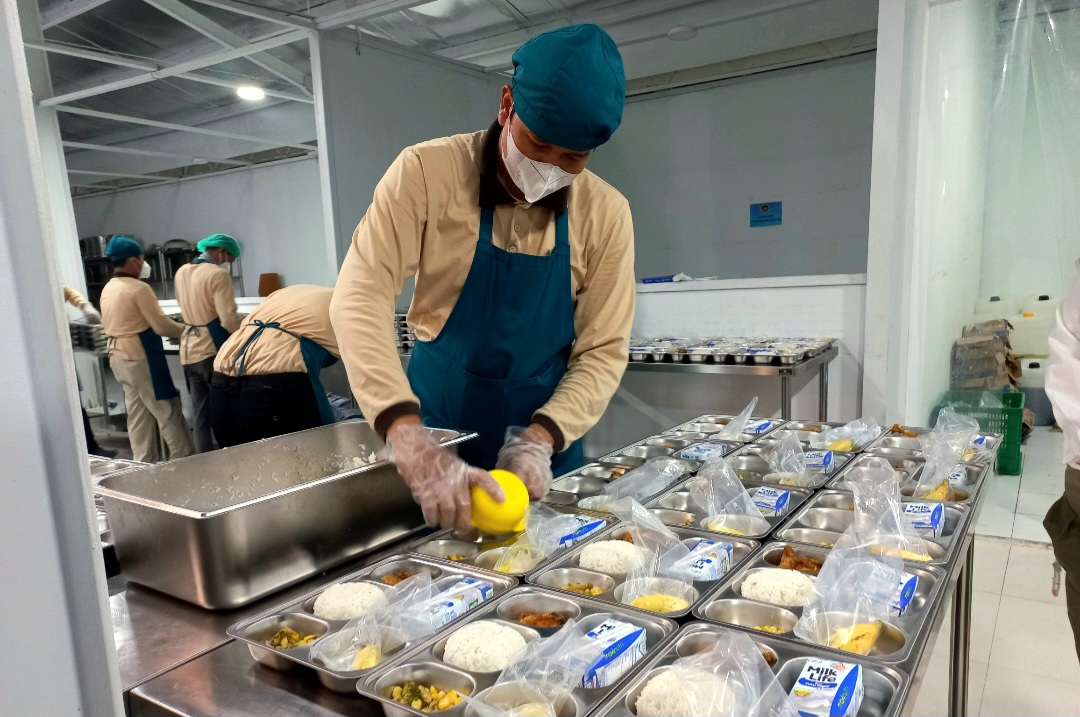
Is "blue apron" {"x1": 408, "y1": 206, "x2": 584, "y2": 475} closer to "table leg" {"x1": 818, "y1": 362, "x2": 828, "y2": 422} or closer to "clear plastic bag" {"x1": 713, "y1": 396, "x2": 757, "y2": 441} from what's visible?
"clear plastic bag" {"x1": 713, "y1": 396, "x2": 757, "y2": 441}

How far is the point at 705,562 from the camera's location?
3.58 ft

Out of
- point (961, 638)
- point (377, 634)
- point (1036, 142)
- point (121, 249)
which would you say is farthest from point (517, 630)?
point (121, 249)

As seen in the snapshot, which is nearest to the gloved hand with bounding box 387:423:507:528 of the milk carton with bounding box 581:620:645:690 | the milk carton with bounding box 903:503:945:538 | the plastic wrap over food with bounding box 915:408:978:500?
the milk carton with bounding box 581:620:645:690

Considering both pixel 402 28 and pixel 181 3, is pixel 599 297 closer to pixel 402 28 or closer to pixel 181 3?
pixel 181 3

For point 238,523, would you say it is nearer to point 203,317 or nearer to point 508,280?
point 508,280

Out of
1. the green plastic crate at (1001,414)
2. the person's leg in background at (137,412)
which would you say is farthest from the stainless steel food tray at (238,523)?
Result: the person's leg in background at (137,412)

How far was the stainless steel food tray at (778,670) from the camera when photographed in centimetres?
76

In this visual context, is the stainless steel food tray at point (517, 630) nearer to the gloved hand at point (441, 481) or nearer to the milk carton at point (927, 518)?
the gloved hand at point (441, 481)

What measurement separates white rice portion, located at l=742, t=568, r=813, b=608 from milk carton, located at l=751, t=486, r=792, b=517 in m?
0.30

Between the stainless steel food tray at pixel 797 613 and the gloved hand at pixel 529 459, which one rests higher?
the gloved hand at pixel 529 459

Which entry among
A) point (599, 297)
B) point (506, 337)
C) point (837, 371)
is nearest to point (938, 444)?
point (599, 297)

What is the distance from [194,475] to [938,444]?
1.65 meters

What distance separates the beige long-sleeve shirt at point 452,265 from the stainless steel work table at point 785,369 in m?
1.43

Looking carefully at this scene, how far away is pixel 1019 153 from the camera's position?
320 cm
